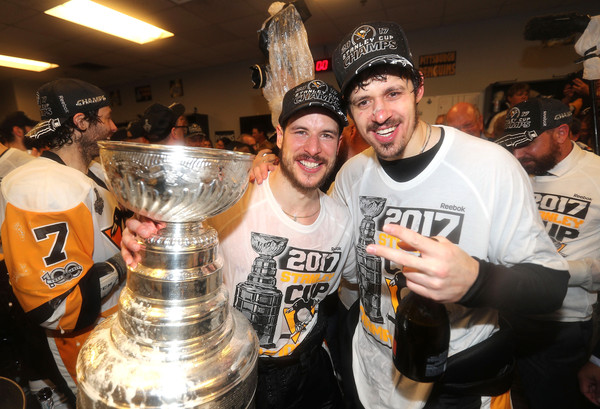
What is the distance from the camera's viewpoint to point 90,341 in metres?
0.48

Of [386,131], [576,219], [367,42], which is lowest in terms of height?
[576,219]

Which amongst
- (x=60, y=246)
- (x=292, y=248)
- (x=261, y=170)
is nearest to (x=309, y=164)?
(x=261, y=170)

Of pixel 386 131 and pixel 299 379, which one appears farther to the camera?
pixel 299 379

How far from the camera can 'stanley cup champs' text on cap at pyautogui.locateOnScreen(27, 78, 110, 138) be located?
5.48 ft

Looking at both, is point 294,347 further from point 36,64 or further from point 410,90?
point 36,64

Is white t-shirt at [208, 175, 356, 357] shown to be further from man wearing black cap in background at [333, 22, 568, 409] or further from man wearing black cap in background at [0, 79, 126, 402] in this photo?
man wearing black cap in background at [0, 79, 126, 402]

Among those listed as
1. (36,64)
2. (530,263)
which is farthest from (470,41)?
(36,64)

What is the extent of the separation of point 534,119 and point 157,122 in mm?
3209

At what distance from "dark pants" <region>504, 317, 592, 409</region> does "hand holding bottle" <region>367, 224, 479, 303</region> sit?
1928 millimetres

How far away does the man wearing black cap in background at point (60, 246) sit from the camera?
1.19 m

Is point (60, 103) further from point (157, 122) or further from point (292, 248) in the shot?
point (292, 248)

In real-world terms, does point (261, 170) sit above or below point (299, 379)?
above

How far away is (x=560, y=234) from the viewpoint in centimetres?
188

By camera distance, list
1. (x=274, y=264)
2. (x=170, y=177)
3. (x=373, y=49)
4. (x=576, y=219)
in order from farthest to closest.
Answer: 1. (x=576, y=219)
2. (x=274, y=264)
3. (x=373, y=49)
4. (x=170, y=177)
